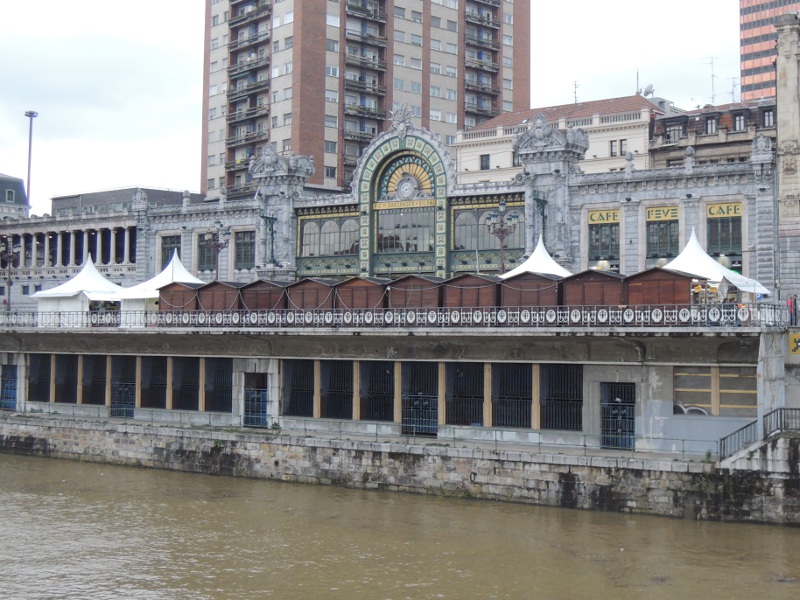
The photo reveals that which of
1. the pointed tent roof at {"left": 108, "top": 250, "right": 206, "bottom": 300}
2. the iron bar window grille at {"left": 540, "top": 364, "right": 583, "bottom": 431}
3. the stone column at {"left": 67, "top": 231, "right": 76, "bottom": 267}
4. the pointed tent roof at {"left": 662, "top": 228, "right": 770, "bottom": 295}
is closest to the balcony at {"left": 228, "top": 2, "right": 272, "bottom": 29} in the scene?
the stone column at {"left": 67, "top": 231, "right": 76, "bottom": 267}

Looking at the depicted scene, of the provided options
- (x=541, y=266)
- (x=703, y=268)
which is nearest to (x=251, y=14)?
(x=541, y=266)

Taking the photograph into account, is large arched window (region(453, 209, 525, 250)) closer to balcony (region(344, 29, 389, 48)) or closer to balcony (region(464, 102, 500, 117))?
balcony (region(344, 29, 389, 48))

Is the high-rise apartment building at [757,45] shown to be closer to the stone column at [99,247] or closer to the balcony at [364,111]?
the balcony at [364,111]

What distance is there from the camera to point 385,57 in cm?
9819

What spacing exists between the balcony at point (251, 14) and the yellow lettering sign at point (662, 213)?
50.4 metres

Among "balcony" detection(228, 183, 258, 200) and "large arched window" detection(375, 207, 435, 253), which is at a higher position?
"balcony" detection(228, 183, 258, 200)

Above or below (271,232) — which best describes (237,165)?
above

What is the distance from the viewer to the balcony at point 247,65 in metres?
96.5

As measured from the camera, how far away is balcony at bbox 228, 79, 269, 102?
316 feet

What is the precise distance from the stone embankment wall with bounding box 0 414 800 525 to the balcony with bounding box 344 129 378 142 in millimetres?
47754

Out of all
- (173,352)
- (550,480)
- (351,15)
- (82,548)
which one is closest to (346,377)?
(173,352)

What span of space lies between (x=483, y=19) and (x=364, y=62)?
15.4m

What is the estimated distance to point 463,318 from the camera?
151 feet

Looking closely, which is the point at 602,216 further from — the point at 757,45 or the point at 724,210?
the point at 757,45
